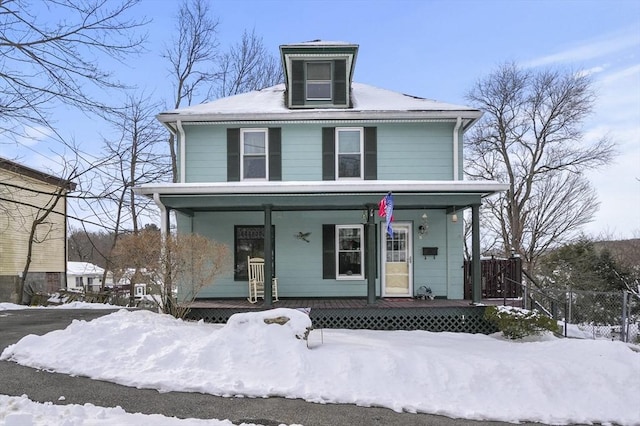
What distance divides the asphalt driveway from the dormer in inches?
333

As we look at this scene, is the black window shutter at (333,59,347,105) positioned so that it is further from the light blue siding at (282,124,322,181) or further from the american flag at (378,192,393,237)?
the american flag at (378,192,393,237)

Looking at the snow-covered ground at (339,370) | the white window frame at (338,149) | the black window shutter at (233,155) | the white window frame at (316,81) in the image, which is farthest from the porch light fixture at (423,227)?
the black window shutter at (233,155)

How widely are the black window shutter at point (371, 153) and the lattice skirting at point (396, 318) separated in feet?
11.9

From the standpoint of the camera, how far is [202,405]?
4.61 metres

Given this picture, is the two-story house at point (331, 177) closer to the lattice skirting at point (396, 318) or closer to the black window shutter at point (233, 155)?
the black window shutter at point (233, 155)

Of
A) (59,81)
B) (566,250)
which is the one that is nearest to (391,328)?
(59,81)

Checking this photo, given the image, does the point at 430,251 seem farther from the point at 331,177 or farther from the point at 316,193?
the point at 316,193

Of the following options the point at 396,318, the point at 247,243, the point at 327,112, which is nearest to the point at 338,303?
the point at 396,318

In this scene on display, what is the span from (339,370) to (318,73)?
8.75 metres

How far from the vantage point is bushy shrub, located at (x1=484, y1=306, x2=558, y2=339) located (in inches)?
316

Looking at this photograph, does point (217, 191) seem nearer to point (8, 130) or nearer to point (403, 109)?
point (8, 130)

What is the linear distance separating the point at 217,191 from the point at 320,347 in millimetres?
4213

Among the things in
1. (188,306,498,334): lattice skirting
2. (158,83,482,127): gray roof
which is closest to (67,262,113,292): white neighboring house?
(158,83,482,127): gray roof

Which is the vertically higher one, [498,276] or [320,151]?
[320,151]
